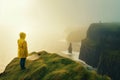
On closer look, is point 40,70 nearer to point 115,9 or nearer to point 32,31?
point 115,9

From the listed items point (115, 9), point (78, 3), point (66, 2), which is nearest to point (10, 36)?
point (66, 2)

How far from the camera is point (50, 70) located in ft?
58.7

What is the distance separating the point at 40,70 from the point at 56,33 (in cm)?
14763

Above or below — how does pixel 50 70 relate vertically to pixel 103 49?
above

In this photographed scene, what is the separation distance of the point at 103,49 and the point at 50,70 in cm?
4651

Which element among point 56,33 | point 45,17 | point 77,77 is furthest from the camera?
point 45,17

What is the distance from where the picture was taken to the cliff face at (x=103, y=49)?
51.9 m

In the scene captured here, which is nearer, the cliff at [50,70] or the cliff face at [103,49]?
the cliff at [50,70]

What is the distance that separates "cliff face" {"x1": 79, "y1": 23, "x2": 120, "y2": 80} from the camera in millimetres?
51912

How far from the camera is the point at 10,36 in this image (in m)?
195

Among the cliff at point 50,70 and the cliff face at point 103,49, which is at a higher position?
the cliff at point 50,70

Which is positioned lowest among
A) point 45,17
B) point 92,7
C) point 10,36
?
point 10,36

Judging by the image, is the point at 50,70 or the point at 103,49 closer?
the point at 50,70

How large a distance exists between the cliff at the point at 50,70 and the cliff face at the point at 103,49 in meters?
31.9
